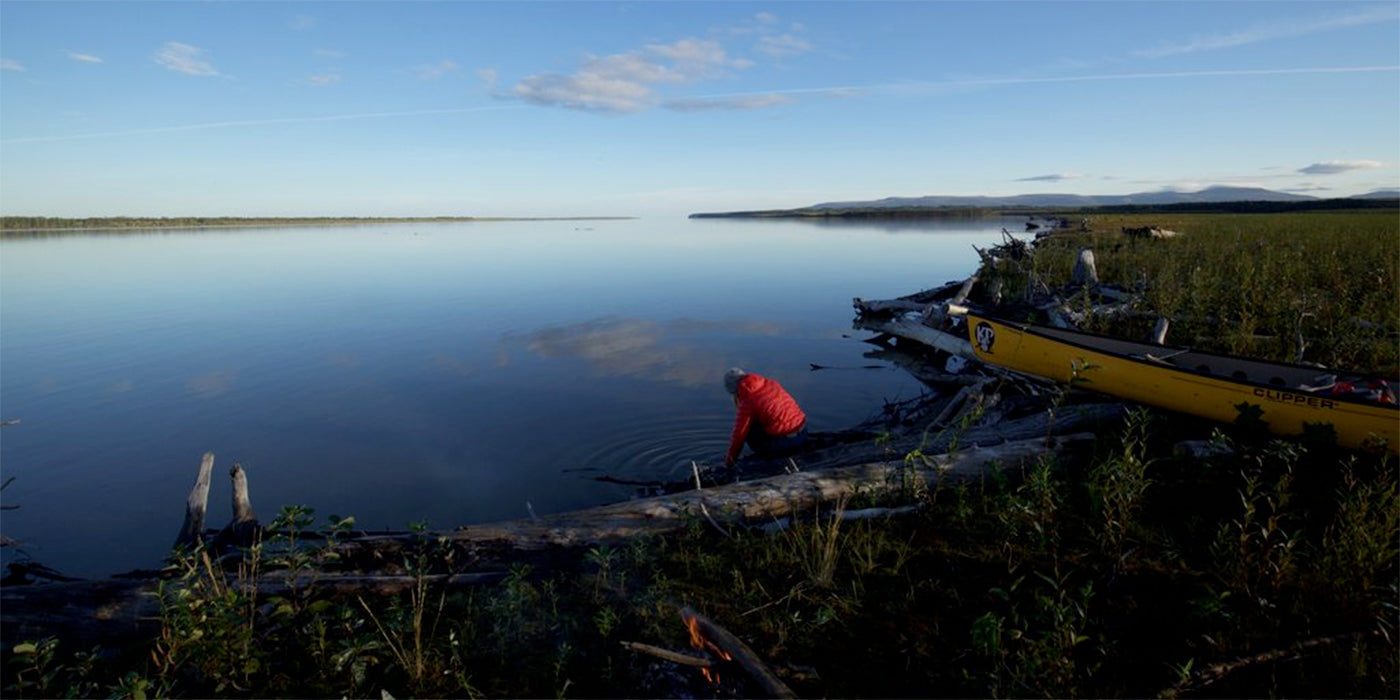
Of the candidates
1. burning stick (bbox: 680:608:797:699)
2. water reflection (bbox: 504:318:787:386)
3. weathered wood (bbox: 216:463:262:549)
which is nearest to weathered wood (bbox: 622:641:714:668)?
burning stick (bbox: 680:608:797:699)

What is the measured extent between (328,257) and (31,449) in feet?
156

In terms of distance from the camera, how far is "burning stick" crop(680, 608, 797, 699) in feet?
12.0

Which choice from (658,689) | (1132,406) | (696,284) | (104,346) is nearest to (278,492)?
(658,689)

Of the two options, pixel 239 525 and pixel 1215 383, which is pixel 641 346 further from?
pixel 1215 383

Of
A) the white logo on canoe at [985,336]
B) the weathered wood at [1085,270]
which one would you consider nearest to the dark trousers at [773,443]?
the white logo on canoe at [985,336]

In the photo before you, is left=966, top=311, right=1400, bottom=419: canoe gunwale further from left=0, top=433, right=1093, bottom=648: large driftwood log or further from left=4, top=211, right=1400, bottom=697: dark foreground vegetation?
left=0, top=433, right=1093, bottom=648: large driftwood log

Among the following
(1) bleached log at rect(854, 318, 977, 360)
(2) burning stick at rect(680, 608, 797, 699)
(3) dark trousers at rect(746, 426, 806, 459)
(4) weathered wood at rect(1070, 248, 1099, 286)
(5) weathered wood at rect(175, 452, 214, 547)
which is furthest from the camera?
(4) weathered wood at rect(1070, 248, 1099, 286)

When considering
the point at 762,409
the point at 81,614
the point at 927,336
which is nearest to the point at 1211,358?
the point at 762,409

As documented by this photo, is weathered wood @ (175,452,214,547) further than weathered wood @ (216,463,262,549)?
Yes

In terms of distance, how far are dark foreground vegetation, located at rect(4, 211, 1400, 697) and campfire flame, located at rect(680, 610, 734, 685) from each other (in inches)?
1.8

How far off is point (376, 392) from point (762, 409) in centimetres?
1055

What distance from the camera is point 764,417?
30.3 feet

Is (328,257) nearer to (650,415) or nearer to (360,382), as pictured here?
(360,382)

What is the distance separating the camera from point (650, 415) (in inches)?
510
